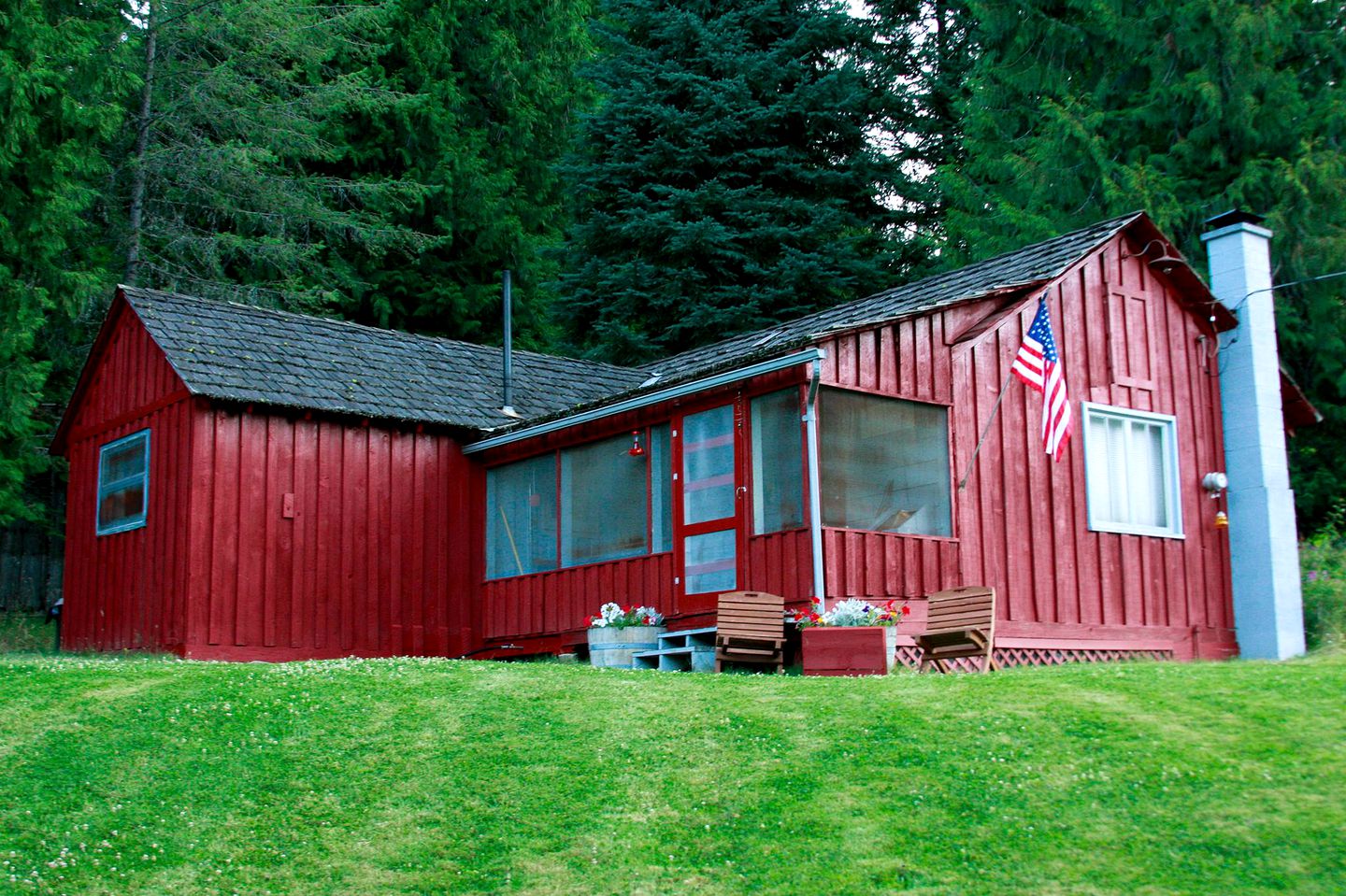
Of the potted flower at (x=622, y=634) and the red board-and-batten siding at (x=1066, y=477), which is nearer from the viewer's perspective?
the red board-and-batten siding at (x=1066, y=477)

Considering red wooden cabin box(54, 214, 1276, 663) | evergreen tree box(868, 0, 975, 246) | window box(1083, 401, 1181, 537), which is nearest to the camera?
red wooden cabin box(54, 214, 1276, 663)

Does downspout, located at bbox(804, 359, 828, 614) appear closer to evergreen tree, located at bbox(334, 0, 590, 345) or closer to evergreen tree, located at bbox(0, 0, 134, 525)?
evergreen tree, located at bbox(0, 0, 134, 525)

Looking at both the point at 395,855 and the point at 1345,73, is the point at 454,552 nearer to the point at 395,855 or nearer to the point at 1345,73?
the point at 395,855

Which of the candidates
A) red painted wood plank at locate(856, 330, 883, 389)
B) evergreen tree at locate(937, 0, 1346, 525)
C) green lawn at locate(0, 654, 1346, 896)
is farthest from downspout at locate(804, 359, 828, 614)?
evergreen tree at locate(937, 0, 1346, 525)

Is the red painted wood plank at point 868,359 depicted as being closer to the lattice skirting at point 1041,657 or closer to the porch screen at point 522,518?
the lattice skirting at point 1041,657

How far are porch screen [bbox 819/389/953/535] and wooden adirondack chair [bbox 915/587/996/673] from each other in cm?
92

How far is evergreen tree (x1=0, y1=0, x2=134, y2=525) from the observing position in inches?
923

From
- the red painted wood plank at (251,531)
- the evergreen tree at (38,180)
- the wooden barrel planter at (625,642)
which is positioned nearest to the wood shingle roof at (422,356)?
the red painted wood plank at (251,531)

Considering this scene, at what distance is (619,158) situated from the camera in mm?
31766

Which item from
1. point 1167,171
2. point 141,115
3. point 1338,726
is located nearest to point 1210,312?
point 1167,171

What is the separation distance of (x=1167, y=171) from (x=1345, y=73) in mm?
2996

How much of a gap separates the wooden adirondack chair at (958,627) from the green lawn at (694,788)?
1706mm

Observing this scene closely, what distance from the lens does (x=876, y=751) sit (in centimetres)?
984

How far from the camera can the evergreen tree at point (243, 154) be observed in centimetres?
2842
